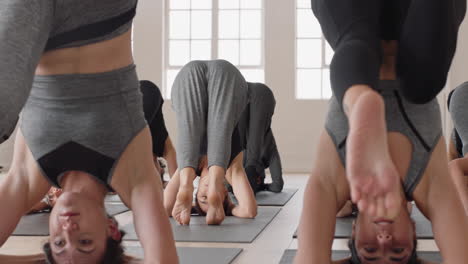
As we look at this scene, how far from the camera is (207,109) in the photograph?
3.28 metres

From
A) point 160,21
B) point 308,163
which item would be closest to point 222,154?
point 308,163

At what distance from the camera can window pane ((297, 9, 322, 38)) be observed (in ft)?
30.2

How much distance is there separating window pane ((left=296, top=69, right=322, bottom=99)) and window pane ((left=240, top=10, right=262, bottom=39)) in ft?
2.80

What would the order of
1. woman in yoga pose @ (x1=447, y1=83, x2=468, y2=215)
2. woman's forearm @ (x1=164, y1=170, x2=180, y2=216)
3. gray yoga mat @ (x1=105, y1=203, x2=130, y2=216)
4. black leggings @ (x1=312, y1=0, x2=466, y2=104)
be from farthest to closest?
gray yoga mat @ (x1=105, y1=203, x2=130, y2=216) → woman's forearm @ (x1=164, y1=170, x2=180, y2=216) → woman in yoga pose @ (x1=447, y1=83, x2=468, y2=215) → black leggings @ (x1=312, y1=0, x2=466, y2=104)

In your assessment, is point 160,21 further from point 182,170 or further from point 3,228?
point 3,228

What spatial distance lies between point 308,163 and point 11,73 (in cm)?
771

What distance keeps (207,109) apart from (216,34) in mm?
6257

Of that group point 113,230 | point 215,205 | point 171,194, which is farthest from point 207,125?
point 113,230

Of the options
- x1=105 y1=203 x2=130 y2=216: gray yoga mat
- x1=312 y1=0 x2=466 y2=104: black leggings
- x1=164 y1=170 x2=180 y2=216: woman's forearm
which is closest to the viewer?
x1=312 y1=0 x2=466 y2=104: black leggings

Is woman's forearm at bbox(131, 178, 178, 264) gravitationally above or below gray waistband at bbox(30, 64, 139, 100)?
below

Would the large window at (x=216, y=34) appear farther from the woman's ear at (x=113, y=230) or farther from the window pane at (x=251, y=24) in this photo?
the woman's ear at (x=113, y=230)

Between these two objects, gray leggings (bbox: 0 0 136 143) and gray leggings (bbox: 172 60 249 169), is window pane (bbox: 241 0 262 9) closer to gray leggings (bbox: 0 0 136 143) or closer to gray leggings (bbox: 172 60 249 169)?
gray leggings (bbox: 172 60 249 169)

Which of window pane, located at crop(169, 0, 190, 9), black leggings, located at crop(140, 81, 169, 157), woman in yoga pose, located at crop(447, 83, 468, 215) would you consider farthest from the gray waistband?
window pane, located at crop(169, 0, 190, 9)

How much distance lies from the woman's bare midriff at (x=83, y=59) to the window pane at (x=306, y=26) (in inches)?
299
